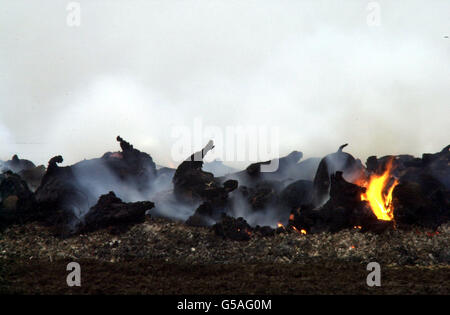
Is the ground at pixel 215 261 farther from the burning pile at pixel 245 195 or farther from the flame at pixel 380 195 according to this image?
the flame at pixel 380 195

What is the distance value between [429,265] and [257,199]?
30.9 feet

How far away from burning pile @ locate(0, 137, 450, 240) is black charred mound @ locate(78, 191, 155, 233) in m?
0.05

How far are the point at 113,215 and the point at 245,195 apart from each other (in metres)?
7.17

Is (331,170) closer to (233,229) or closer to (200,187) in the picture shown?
(233,229)

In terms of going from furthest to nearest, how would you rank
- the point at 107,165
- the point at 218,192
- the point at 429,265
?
the point at 107,165, the point at 218,192, the point at 429,265

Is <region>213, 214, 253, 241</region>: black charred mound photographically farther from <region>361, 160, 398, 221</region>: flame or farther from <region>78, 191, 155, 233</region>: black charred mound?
<region>361, 160, 398, 221</region>: flame

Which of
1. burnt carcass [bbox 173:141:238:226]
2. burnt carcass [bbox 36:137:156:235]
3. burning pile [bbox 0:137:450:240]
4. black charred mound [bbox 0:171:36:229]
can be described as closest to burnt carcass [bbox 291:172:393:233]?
burning pile [bbox 0:137:450:240]

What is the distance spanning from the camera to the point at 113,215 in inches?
877

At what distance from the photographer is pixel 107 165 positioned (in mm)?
27547

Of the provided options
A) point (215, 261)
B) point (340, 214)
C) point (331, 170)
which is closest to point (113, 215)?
point (215, 261)

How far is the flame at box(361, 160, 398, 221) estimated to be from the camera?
72.4 ft

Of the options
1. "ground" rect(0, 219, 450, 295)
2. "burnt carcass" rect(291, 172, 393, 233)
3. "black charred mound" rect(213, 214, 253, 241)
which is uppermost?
"burnt carcass" rect(291, 172, 393, 233)
